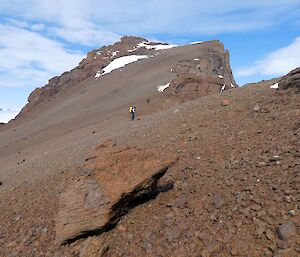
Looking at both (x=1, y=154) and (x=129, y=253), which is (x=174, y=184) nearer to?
(x=129, y=253)

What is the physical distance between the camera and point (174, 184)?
9336mm

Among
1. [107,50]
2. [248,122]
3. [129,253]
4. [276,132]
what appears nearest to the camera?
[129,253]

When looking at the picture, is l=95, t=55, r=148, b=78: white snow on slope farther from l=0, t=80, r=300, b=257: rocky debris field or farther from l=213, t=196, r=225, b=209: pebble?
l=213, t=196, r=225, b=209: pebble

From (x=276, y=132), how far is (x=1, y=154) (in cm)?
3564

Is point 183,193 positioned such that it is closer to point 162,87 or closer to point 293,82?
point 293,82

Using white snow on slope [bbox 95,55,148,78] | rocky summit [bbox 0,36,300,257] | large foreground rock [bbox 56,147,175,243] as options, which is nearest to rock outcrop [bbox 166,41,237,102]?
white snow on slope [bbox 95,55,148,78]

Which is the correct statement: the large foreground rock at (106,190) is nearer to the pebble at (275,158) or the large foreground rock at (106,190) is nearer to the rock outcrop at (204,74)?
the pebble at (275,158)

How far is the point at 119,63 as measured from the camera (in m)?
73.6

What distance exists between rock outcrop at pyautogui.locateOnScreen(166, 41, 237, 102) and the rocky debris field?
86.3ft

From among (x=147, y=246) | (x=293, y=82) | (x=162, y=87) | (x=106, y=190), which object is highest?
(x=162, y=87)

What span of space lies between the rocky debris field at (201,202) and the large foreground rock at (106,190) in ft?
0.10

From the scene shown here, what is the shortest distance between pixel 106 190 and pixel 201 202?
213cm

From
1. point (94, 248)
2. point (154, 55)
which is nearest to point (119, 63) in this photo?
point (154, 55)

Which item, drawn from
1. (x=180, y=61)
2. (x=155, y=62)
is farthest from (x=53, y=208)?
(x=155, y=62)
